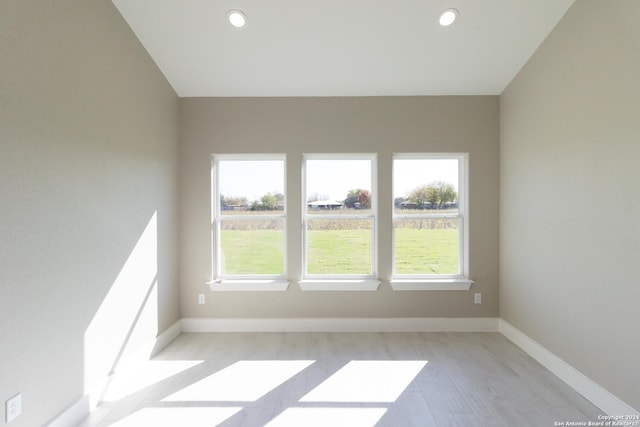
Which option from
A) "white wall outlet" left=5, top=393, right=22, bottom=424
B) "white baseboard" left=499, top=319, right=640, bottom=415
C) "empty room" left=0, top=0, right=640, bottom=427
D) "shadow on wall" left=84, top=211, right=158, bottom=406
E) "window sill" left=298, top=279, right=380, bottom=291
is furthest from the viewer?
"window sill" left=298, top=279, right=380, bottom=291

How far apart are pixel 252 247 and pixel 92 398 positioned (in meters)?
1.89

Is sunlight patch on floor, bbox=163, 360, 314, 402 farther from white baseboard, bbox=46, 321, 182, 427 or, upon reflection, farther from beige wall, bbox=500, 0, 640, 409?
beige wall, bbox=500, 0, 640, 409

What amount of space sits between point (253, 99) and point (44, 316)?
105 inches

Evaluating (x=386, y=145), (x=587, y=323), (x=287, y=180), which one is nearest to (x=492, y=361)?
(x=587, y=323)

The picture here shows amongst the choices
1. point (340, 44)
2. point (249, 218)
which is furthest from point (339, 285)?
point (340, 44)

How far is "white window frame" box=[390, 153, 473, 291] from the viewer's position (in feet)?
11.3

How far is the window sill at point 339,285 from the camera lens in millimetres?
3447

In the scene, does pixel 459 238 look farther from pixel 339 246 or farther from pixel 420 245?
pixel 339 246

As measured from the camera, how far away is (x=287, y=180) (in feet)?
11.5

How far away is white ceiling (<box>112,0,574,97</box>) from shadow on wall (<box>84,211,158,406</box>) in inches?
63.5

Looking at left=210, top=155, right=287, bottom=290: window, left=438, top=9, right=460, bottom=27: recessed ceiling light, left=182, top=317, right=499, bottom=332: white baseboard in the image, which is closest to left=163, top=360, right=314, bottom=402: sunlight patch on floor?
left=182, top=317, right=499, bottom=332: white baseboard

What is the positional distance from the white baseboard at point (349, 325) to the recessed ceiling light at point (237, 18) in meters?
2.94

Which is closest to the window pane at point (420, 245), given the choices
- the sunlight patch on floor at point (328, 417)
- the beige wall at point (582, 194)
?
the beige wall at point (582, 194)

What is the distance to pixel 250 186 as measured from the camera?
142 inches
